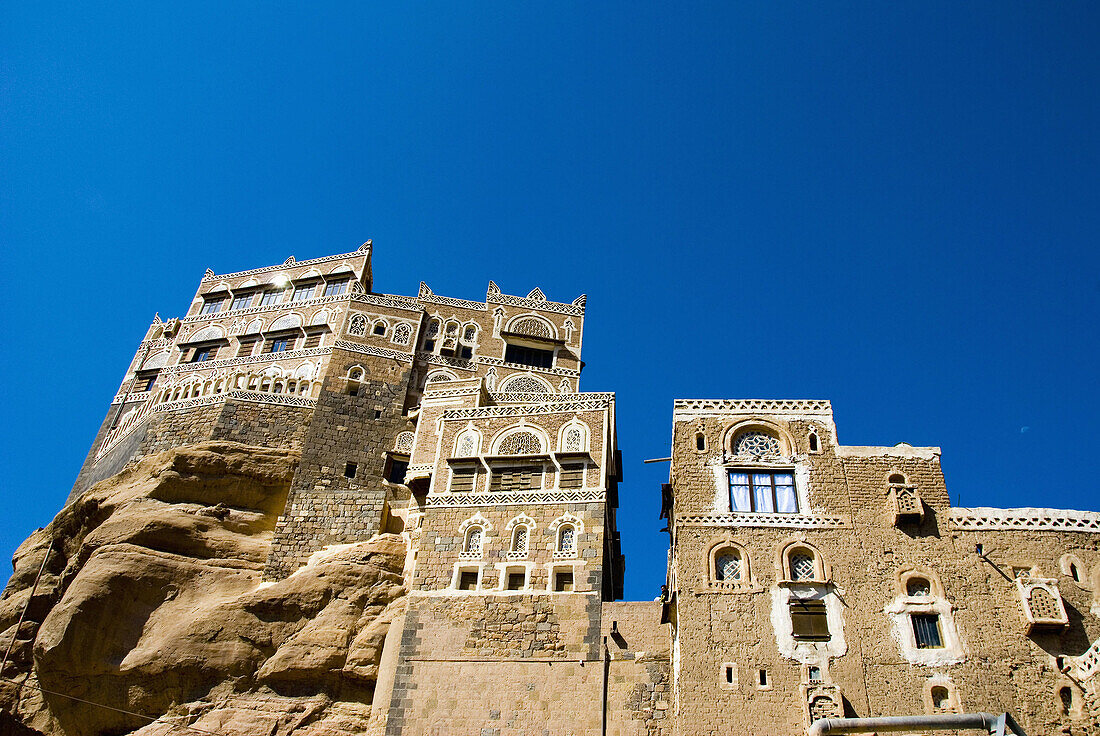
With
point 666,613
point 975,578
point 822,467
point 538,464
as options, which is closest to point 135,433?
point 538,464

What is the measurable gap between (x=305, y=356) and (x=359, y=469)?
9.94 m

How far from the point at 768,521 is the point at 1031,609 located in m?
7.67

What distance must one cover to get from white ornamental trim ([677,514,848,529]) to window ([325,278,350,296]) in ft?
101

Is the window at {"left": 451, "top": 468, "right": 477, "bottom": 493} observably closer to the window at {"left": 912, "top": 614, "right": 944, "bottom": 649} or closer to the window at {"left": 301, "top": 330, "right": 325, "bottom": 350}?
the window at {"left": 912, "top": 614, "right": 944, "bottom": 649}

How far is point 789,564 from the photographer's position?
91.5 feet

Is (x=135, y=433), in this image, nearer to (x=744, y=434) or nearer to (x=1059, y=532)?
(x=744, y=434)

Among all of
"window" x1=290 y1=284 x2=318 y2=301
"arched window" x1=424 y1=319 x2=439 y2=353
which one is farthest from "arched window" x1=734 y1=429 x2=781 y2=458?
"window" x1=290 y1=284 x2=318 y2=301

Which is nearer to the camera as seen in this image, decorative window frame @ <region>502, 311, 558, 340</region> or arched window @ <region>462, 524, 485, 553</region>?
arched window @ <region>462, 524, 485, 553</region>

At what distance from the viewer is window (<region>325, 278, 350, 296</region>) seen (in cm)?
5338

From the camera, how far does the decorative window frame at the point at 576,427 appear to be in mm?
34500

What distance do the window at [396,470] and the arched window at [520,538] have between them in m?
10.3

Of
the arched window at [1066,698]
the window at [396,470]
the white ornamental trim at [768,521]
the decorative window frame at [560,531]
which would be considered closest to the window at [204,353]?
the window at [396,470]

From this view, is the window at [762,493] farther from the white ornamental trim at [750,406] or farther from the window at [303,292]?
the window at [303,292]

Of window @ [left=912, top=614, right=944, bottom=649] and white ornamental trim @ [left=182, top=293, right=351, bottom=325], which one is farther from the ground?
white ornamental trim @ [left=182, top=293, right=351, bottom=325]
